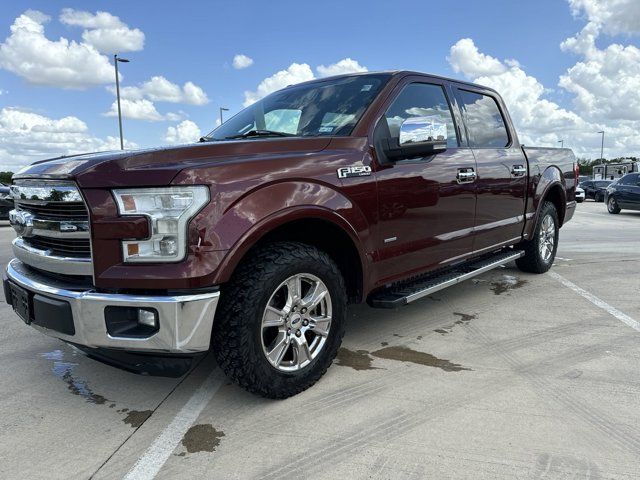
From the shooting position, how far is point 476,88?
484cm

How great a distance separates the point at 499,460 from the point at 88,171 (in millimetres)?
2299

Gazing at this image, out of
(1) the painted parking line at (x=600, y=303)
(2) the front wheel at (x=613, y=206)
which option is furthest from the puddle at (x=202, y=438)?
(2) the front wheel at (x=613, y=206)

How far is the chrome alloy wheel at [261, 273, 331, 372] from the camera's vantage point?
8.98 ft

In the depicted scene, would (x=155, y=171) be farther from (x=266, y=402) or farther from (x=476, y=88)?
(x=476, y=88)

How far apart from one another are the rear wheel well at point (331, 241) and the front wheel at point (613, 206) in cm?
1674

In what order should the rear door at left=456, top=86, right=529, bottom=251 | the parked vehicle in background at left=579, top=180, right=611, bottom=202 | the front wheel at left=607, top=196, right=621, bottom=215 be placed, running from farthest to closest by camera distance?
1. the parked vehicle in background at left=579, top=180, right=611, bottom=202
2. the front wheel at left=607, top=196, right=621, bottom=215
3. the rear door at left=456, top=86, right=529, bottom=251

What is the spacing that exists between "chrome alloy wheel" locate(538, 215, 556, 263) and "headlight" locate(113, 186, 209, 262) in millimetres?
4617

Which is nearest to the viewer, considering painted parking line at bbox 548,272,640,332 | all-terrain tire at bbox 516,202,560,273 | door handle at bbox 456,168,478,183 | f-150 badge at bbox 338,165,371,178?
f-150 badge at bbox 338,165,371,178

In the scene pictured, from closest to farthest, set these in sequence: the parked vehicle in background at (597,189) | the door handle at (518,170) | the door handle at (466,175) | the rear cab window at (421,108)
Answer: the rear cab window at (421,108) → the door handle at (466,175) → the door handle at (518,170) → the parked vehicle in background at (597,189)

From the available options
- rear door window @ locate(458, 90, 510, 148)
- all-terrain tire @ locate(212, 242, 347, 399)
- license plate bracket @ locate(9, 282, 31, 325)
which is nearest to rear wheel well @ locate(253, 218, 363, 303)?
all-terrain tire @ locate(212, 242, 347, 399)

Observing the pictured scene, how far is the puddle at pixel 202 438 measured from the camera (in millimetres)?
2371

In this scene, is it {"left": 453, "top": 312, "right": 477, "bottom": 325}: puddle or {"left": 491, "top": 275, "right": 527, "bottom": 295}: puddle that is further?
{"left": 491, "top": 275, "right": 527, "bottom": 295}: puddle

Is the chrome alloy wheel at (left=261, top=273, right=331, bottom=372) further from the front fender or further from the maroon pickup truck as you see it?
the front fender

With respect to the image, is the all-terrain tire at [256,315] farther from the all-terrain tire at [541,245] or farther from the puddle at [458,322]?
the all-terrain tire at [541,245]
